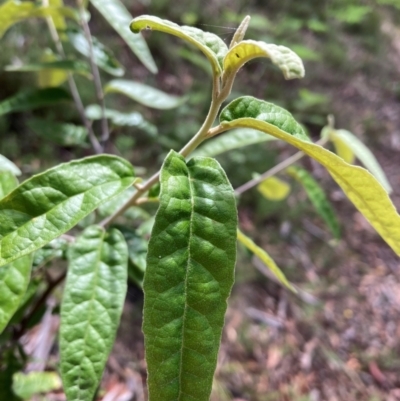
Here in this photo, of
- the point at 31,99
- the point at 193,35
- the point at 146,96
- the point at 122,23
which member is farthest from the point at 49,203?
the point at 146,96

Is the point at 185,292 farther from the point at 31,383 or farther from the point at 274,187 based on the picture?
the point at 31,383

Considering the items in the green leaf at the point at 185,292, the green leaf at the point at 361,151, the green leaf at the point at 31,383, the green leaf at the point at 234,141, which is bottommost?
the green leaf at the point at 31,383

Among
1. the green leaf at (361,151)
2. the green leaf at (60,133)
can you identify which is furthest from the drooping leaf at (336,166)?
the green leaf at (60,133)

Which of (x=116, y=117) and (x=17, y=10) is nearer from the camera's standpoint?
(x=17, y=10)

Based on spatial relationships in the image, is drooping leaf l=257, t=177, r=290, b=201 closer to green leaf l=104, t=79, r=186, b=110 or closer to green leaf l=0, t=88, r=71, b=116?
green leaf l=104, t=79, r=186, b=110

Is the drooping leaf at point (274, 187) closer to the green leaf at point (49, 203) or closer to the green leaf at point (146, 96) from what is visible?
the green leaf at point (146, 96)

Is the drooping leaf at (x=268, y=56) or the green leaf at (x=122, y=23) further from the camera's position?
the green leaf at (x=122, y=23)

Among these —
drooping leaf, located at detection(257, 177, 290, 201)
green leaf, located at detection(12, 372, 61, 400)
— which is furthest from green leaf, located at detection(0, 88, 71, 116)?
green leaf, located at detection(12, 372, 61, 400)
